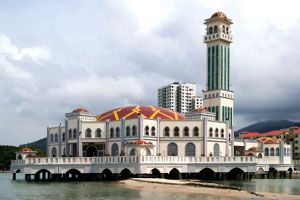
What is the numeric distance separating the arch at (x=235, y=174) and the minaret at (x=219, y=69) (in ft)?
122

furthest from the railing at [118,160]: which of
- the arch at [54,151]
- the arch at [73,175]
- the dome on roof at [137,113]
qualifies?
the arch at [54,151]

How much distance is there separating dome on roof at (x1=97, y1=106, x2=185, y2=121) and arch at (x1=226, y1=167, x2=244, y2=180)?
42.9 ft

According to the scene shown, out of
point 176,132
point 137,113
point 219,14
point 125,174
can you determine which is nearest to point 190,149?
point 176,132

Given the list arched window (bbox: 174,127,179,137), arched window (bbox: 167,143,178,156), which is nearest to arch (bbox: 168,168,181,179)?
arched window (bbox: 167,143,178,156)

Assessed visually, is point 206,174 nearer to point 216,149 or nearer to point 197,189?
point 216,149

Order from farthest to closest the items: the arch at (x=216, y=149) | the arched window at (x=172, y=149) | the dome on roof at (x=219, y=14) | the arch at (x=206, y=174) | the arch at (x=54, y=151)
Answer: the dome on roof at (x=219, y=14), the arch at (x=54, y=151), the arch at (x=216, y=149), the arched window at (x=172, y=149), the arch at (x=206, y=174)

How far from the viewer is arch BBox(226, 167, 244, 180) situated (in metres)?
81.3

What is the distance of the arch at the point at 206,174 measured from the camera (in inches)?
3147

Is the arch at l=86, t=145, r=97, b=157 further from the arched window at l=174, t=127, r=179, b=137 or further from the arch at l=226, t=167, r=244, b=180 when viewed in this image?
the arch at l=226, t=167, r=244, b=180

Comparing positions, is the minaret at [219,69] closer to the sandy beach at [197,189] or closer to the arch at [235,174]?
the arch at [235,174]

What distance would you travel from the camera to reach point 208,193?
176 ft

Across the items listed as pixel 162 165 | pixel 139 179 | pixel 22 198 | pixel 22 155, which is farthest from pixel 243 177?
pixel 22 198

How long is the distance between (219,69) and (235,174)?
42673 mm

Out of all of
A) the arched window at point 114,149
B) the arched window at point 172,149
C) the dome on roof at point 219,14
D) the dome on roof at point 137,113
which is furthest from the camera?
the dome on roof at point 219,14
